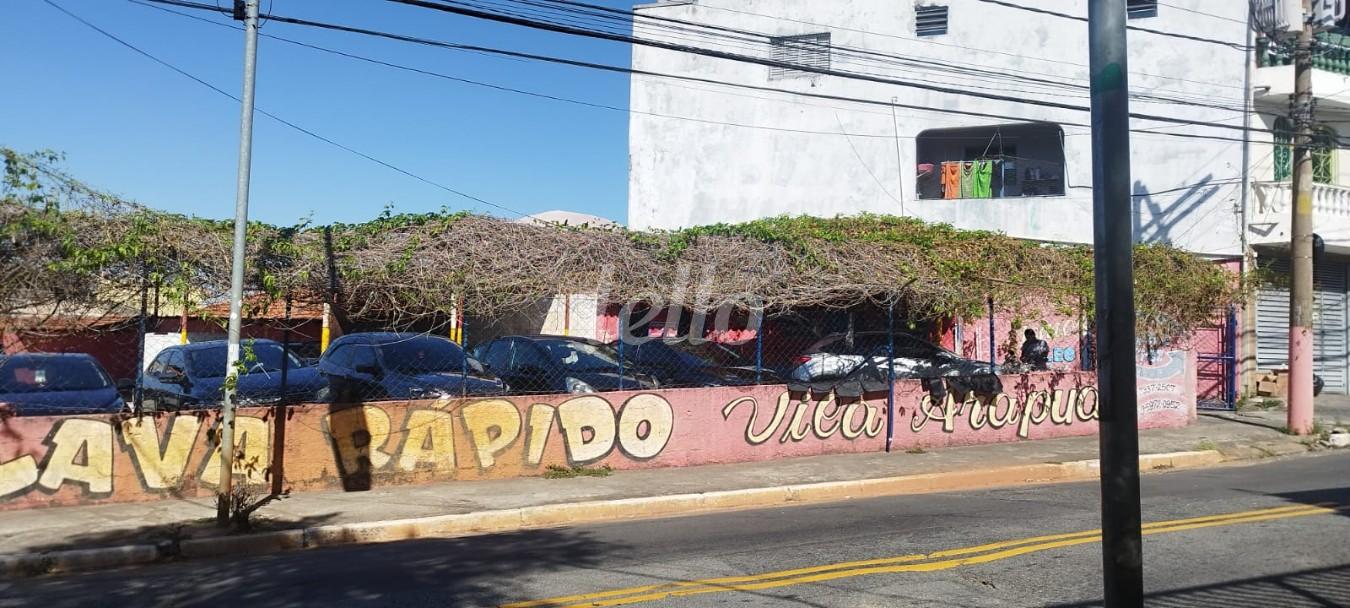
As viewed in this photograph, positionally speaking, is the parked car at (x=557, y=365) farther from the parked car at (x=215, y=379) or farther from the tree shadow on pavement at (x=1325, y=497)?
the tree shadow on pavement at (x=1325, y=497)

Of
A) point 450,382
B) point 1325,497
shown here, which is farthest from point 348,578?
point 1325,497

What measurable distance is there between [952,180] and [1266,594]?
19951mm

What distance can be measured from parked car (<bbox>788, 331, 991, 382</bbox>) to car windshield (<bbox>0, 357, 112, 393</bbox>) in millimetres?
8655

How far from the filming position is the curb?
802 cm

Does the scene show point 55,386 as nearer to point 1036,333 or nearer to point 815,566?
point 815,566

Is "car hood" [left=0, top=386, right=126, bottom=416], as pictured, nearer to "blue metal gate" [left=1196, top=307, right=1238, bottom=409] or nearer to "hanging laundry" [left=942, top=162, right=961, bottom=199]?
"blue metal gate" [left=1196, top=307, right=1238, bottom=409]

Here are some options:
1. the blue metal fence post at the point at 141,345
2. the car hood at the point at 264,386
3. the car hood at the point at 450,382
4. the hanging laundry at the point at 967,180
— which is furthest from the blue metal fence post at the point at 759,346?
the hanging laundry at the point at 967,180

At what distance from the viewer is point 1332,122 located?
22.2 m

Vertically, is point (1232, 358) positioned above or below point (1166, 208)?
below

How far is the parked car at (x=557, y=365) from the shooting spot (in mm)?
12664

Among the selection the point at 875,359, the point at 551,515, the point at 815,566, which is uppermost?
the point at 875,359

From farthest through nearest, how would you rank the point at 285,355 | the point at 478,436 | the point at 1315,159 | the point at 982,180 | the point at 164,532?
the point at 982,180 → the point at 1315,159 → the point at 478,436 → the point at 285,355 → the point at 164,532

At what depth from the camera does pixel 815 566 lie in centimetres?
712

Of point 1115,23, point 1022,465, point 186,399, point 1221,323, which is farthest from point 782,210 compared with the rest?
point 1115,23
